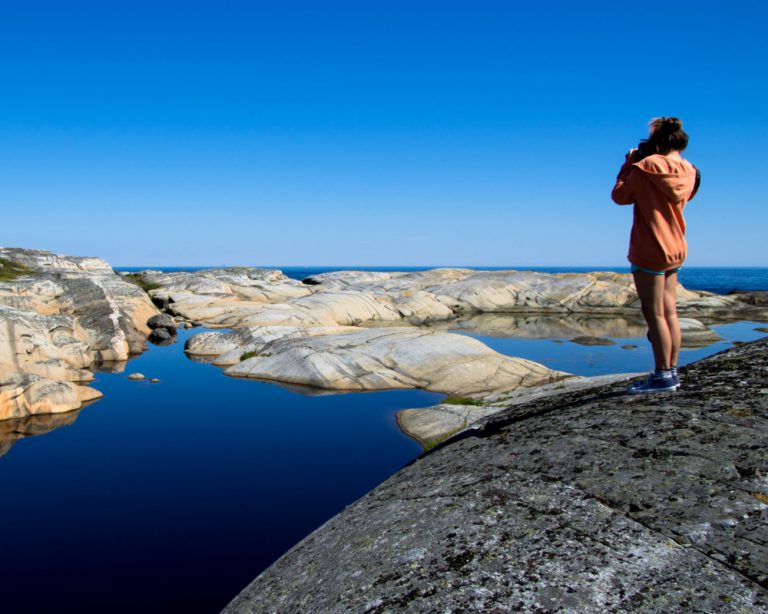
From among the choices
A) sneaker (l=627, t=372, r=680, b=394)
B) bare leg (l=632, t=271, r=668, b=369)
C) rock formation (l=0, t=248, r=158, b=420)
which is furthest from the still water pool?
bare leg (l=632, t=271, r=668, b=369)

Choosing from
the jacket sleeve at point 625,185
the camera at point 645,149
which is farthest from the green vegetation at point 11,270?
the camera at point 645,149

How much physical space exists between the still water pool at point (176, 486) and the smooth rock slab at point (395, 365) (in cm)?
147

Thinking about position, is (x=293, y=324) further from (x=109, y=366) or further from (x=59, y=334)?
(x=59, y=334)

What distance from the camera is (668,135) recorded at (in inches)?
280

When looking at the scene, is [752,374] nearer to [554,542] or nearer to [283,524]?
[554,542]

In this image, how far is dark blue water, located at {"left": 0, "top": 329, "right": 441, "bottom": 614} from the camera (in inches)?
453

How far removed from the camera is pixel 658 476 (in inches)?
206

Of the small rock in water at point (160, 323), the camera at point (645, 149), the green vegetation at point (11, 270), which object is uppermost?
the camera at point (645, 149)

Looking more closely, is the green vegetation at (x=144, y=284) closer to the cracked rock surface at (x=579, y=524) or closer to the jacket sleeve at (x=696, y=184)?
the cracked rock surface at (x=579, y=524)

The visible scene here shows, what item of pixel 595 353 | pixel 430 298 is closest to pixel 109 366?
pixel 595 353

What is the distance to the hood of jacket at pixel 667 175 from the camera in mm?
6930

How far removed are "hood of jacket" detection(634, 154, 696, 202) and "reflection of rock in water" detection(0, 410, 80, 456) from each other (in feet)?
67.2

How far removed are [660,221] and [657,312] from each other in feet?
3.74

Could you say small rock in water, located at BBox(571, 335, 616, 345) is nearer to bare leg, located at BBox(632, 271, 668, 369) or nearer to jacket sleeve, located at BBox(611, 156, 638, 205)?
bare leg, located at BBox(632, 271, 668, 369)
